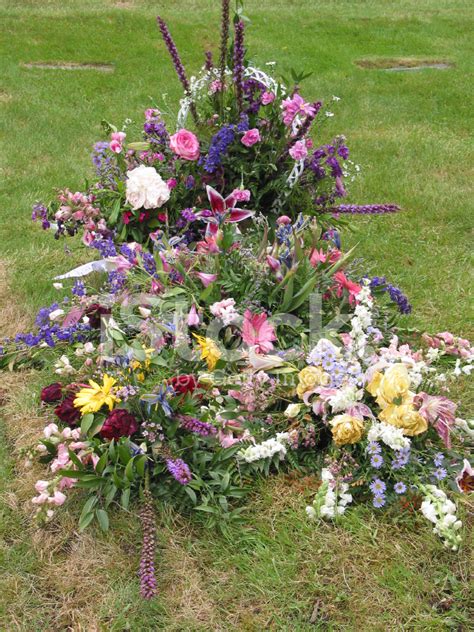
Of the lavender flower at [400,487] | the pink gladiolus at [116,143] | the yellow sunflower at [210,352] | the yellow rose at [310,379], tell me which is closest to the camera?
the lavender flower at [400,487]

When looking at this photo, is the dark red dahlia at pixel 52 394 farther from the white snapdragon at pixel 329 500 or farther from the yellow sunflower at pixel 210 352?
the white snapdragon at pixel 329 500

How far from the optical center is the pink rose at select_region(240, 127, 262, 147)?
3105 millimetres

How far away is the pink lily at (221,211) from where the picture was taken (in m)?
3.05

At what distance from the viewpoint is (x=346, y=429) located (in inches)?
86.5

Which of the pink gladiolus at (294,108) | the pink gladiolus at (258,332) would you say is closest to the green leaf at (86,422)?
the pink gladiolus at (258,332)

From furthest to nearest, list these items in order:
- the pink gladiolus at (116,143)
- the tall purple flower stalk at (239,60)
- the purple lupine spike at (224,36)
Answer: the pink gladiolus at (116,143), the tall purple flower stalk at (239,60), the purple lupine spike at (224,36)

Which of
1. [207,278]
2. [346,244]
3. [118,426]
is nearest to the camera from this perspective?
[118,426]

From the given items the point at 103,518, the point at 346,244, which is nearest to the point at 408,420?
the point at 103,518

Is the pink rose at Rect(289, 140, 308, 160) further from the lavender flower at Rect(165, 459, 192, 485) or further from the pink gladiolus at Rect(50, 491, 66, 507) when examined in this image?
the pink gladiolus at Rect(50, 491, 66, 507)

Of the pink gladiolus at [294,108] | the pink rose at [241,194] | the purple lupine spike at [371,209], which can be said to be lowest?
the purple lupine spike at [371,209]

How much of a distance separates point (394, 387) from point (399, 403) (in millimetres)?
65

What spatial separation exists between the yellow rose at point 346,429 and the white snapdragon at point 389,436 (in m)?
0.04

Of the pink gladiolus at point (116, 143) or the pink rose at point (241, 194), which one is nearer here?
the pink rose at point (241, 194)

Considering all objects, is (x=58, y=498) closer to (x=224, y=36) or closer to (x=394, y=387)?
(x=394, y=387)
